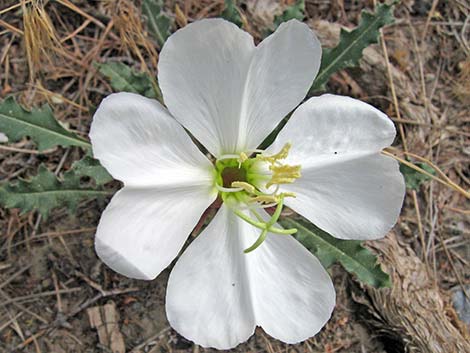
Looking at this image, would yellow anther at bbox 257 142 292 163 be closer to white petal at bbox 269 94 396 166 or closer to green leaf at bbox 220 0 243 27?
white petal at bbox 269 94 396 166

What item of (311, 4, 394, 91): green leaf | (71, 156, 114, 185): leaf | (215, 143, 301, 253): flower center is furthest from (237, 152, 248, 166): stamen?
(311, 4, 394, 91): green leaf

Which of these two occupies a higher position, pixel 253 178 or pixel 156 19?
pixel 156 19

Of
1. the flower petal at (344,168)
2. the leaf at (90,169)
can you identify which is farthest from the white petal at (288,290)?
the leaf at (90,169)

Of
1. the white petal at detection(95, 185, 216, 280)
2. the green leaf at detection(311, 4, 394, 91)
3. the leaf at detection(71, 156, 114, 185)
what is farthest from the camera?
the green leaf at detection(311, 4, 394, 91)

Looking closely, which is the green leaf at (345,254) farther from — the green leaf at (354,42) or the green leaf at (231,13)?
the green leaf at (231,13)

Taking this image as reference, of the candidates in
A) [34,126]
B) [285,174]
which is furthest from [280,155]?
[34,126]

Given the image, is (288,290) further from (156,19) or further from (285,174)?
(156,19)

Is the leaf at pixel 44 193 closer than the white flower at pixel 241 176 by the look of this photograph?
No
